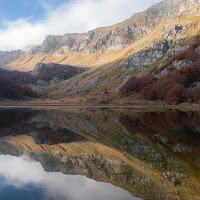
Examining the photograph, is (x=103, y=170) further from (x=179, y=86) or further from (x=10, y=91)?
(x=10, y=91)

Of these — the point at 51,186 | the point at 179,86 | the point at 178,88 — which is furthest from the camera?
the point at 179,86

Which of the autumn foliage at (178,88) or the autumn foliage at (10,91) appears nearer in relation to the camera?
the autumn foliage at (178,88)

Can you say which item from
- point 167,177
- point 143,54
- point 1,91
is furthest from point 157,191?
point 143,54

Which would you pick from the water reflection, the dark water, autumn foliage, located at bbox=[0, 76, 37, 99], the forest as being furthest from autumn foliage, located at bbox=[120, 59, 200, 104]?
autumn foliage, located at bbox=[0, 76, 37, 99]

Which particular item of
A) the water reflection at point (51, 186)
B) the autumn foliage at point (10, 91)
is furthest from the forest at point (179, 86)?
the autumn foliage at point (10, 91)

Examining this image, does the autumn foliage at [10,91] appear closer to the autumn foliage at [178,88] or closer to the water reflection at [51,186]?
the autumn foliage at [178,88]

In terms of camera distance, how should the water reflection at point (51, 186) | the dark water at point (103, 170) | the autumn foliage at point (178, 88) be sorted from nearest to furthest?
the water reflection at point (51, 186) < the dark water at point (103, 170) < the autumn foliage at point (178, 88)

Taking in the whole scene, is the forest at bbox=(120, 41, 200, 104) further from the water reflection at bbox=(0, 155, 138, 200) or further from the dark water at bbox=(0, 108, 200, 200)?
the water reflection at bbox=(0, 155, 138, 200)

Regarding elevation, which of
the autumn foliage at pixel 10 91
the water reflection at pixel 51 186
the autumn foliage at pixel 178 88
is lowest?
the autumn foliage at pixel 178 88

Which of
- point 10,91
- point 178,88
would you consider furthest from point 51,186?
point 10,91

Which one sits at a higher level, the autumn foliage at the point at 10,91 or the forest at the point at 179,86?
the autumn foliage at the point at 10,91

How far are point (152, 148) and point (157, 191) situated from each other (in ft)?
28.2

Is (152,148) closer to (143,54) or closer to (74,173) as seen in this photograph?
(74,173)

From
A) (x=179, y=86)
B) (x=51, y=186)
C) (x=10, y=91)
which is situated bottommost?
(x=179, y=86)
